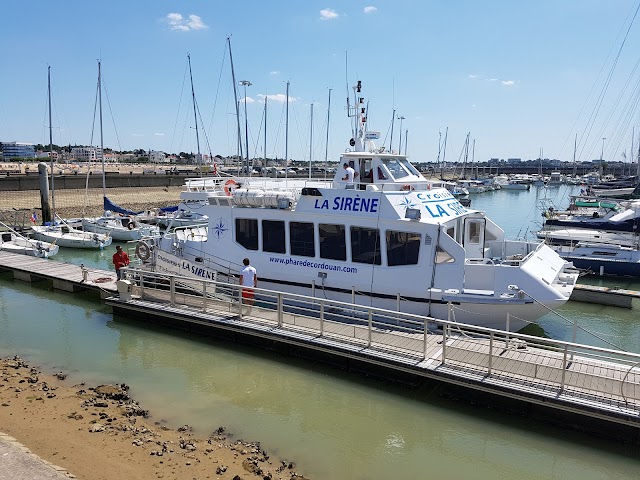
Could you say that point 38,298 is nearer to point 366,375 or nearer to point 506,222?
point 366,375

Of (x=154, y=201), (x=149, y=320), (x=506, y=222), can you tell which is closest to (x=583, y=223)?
(x=506, y=222)

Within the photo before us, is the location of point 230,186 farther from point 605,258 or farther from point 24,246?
point 605,258

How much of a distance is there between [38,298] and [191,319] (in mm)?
7789

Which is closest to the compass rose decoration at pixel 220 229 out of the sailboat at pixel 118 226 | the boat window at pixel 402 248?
the boat window at pixel 402 248

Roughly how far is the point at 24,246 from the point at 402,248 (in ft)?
69.0

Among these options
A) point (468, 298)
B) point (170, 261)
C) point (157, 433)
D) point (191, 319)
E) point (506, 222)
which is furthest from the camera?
point (506, 222)

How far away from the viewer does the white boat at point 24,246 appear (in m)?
23.8

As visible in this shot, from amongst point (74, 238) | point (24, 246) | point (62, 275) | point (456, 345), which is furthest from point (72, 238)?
point (456, 345)

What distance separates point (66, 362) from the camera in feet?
38.2

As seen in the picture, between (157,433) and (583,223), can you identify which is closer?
(157,433)

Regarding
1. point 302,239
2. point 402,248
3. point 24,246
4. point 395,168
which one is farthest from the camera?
point 24,246

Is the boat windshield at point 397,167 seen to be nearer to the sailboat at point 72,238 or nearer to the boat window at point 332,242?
the boat window at point 332,242

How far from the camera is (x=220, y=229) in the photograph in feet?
48.3

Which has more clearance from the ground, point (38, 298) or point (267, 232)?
point (267, 232)
